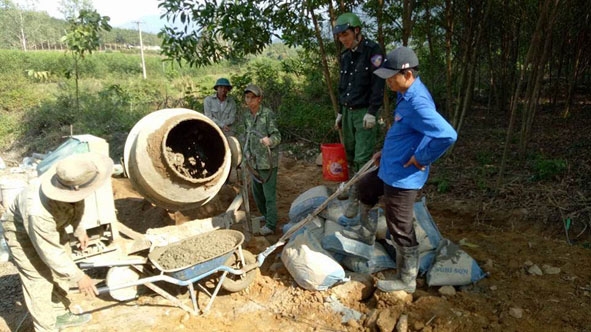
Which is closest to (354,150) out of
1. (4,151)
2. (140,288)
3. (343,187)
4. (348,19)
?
(343,187)

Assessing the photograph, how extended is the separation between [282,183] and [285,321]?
10.8 ft

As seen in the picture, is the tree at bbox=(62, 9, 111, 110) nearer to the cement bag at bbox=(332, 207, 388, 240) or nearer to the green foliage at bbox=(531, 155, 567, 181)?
the cement bag at bbox=(332, 207, 388, 240)

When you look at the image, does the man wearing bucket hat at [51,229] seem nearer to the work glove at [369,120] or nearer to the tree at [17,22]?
the work glove at [369,120]

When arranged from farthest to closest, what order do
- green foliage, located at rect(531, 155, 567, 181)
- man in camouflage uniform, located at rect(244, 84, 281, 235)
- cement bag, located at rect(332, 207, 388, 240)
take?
green foliage, located at rect(531, 155, 567, 181)
man in camouflage uniform, located at rect(244, 84, 281, 235)
cement bag, located at rect(332, 207, 388, 240)

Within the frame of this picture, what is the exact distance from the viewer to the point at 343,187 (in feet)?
10.7

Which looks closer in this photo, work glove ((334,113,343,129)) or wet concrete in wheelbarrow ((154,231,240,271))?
wet concrete in wheelbarrow ((154,231,240,271))

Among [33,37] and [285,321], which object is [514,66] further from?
[33,37]

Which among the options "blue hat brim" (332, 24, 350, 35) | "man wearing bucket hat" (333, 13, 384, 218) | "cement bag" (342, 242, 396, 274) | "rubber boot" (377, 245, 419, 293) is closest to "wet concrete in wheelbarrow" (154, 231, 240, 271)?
"cement bag" (342, 242, 396, 274)

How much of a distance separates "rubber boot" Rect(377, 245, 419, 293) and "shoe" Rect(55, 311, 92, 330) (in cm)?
230

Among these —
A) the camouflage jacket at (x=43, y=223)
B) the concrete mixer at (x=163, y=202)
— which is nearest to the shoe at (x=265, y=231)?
the concrete mixer at (x=163, y=202)

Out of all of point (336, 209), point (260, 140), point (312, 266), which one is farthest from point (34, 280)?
point (336, 209)

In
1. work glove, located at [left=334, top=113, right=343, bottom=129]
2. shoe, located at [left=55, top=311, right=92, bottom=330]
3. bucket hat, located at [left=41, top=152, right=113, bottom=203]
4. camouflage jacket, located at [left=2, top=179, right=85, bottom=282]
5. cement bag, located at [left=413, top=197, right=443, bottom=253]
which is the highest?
work glove, located at [left=334, top=113, right=343, bottom=129]

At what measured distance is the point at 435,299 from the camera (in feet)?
9.76

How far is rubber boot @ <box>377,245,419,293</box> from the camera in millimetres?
3000
